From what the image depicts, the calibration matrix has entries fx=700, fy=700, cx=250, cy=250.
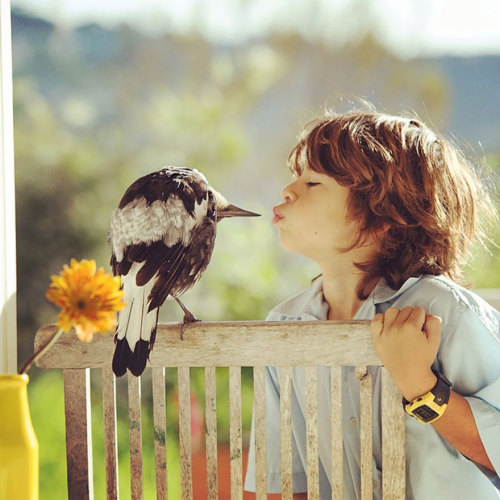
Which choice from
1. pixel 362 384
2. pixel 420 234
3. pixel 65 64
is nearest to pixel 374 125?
pixel 420 234

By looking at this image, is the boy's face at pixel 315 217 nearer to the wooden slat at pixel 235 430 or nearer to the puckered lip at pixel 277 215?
the puckered lip at pixel 277 215

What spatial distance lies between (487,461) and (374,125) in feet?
1.71

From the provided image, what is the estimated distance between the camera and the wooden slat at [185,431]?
952 mm

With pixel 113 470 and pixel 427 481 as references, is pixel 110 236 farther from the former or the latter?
pixel 427 481

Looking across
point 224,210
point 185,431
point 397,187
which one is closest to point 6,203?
point 224,210

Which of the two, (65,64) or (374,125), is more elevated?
(65,64)

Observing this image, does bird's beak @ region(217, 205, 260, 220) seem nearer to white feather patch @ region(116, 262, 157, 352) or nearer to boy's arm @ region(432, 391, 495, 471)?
white feather patch @ region(116, 262, 157, 352)

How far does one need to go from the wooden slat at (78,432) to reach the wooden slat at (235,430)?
0.20 metres

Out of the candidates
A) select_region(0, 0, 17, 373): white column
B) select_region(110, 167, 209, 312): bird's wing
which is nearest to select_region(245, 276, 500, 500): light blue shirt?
select_region(110, 167, 209, 312): bird's wing

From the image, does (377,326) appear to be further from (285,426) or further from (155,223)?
(155,223)

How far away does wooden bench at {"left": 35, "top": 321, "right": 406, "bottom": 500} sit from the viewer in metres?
0.92

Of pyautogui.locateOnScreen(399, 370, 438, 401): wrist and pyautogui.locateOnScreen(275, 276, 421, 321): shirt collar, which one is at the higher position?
pyautogui.locateOnScreen(275, 276, 421, 321): shirt collar

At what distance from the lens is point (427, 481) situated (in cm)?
97

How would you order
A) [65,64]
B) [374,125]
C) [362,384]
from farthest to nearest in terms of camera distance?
[65,64]
[374,125]
[362,384]
